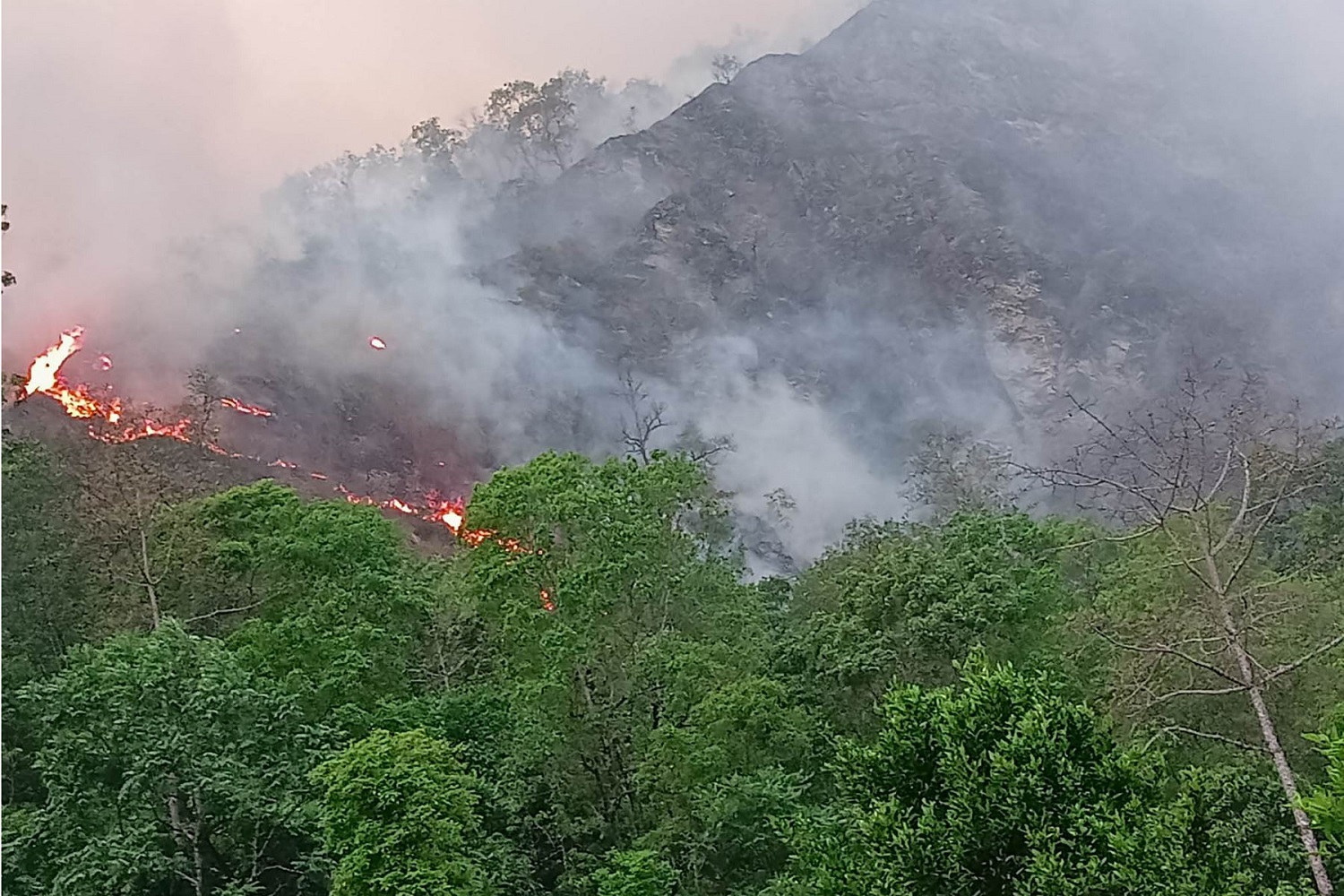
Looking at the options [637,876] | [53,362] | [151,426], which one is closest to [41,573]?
[637,876]

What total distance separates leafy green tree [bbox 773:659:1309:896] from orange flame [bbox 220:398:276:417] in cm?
→ 4312

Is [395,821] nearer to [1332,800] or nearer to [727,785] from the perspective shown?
[727,785]

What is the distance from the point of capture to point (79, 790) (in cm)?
1352

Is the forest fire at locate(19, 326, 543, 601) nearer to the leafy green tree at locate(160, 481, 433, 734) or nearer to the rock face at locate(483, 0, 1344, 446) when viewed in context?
the leafy green tree at locate(160, 481, 433, 734)

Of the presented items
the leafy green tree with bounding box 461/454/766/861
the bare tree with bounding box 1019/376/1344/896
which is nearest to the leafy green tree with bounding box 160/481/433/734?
the leafy green tree with bounding box 461/454/766/861

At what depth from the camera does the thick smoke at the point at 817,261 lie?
51.2m

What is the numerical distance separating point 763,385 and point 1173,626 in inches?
1760

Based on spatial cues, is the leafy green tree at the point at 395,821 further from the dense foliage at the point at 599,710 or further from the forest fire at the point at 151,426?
the forest fire at the point at 151,426

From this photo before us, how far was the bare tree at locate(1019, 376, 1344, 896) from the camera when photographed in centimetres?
959

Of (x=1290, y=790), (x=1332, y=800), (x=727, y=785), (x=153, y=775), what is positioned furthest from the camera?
(x=727, y=785)

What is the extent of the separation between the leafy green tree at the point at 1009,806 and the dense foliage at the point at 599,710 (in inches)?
1.2

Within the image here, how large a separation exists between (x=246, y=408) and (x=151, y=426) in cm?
1681

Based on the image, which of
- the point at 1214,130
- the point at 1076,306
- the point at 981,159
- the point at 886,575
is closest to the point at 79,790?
the point at 886,575

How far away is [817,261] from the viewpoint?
65375 mm
